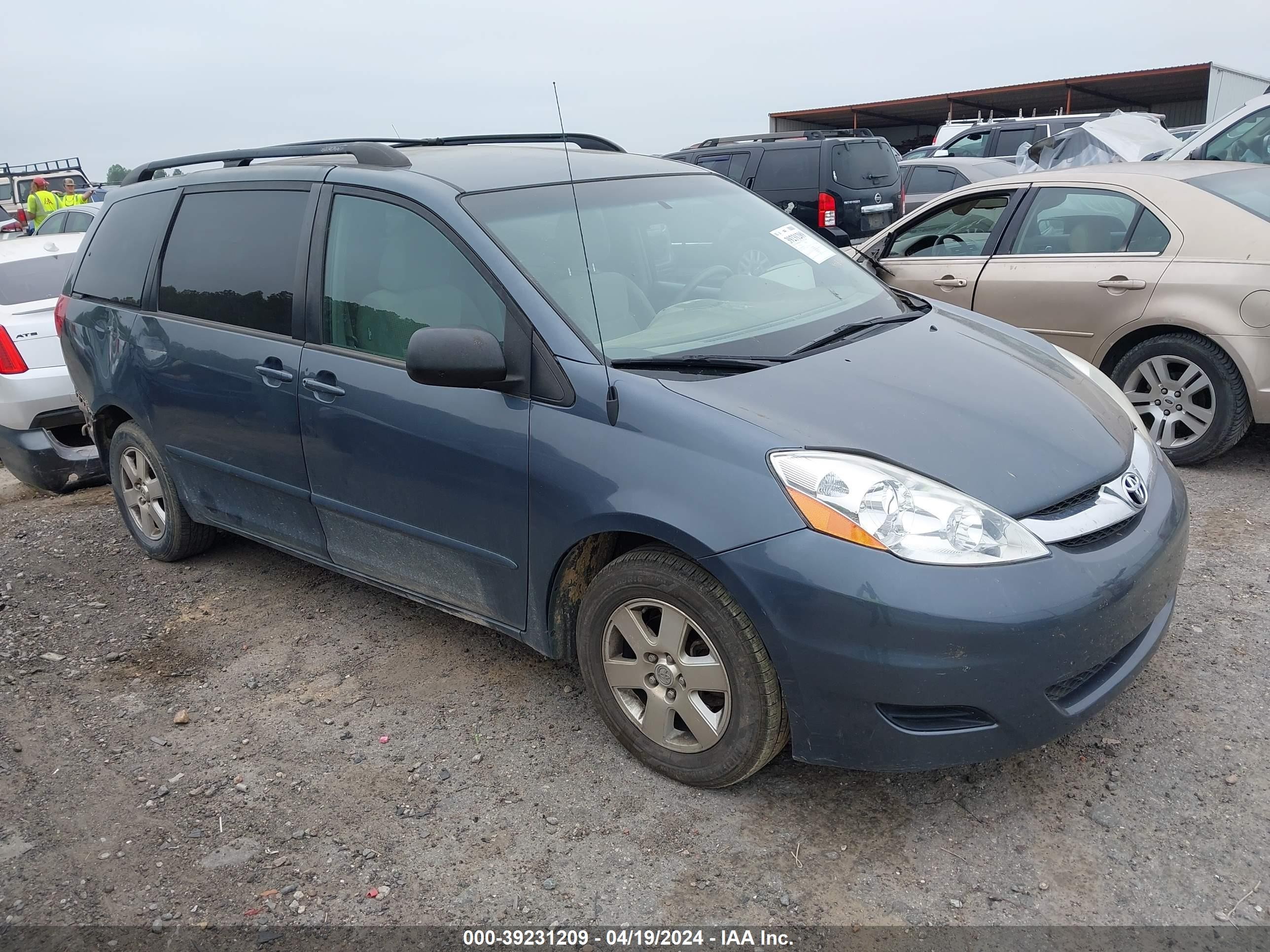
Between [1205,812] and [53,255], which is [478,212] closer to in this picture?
[1205,812]

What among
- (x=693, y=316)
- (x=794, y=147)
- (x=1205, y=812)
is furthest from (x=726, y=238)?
(x=794, y=147)

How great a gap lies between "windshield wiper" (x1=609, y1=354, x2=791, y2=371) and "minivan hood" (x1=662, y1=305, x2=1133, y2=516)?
0.17 feet

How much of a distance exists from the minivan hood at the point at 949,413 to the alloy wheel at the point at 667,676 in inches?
24.2

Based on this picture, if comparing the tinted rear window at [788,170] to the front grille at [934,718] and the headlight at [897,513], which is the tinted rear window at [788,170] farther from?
the front grille at [934,718]

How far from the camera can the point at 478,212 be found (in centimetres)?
326

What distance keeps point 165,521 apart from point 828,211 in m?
8.14

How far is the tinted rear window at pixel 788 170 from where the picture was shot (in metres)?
11.0

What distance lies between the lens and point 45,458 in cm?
588

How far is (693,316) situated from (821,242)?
112 centimetres

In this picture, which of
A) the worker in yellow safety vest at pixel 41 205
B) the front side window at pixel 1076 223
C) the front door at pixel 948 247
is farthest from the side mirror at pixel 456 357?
the worker in yellow safety vest at pixel 41 205

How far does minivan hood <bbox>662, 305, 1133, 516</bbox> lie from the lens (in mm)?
2615

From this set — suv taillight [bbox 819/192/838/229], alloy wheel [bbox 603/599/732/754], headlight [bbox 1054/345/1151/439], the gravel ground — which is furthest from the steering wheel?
suv taillight [bbox 819/192/838/229]

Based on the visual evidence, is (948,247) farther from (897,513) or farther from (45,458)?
(45,458)

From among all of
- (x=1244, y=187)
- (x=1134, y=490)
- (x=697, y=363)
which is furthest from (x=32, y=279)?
(x=1244, y=187)
